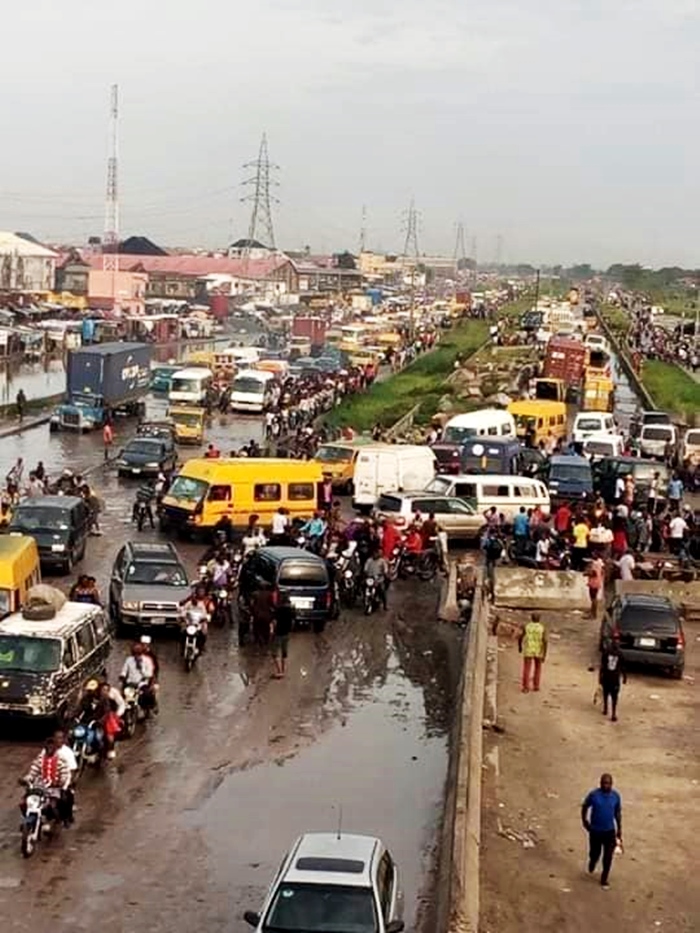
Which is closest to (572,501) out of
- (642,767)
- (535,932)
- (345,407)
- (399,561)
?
(399,561)

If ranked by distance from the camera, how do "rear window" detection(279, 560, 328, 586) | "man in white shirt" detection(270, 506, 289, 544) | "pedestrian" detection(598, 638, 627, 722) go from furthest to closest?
"man in white shirt" detection(270, 506, 289, 544)
"rear window" detection(279, 560, 328, 586)
"pedestrian" detection(598, 638, 627, 722)

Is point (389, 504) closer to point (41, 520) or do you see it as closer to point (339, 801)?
point (41, 520)

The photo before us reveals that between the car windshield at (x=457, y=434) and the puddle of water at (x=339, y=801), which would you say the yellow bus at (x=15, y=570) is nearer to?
the puddle of water at (x=339, y=801)

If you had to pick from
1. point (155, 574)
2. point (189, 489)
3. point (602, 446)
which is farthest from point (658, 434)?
point (155, 574)

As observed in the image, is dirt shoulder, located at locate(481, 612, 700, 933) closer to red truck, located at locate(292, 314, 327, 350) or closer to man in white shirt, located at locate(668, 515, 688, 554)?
man in white shirt, located at locate(668, 515, 688, 554)

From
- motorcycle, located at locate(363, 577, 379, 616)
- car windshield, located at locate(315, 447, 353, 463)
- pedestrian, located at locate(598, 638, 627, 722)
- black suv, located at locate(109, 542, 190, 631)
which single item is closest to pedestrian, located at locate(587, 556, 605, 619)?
motorcycle, located at locate(363, 577, 379, 616)
